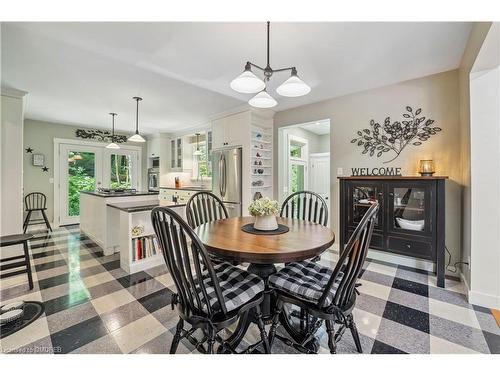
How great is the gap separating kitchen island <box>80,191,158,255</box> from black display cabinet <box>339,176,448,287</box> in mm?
2982

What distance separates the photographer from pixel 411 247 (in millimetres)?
2570

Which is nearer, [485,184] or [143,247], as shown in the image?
[485,184]

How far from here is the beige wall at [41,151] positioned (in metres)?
5.05

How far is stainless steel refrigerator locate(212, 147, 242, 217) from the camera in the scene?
4.09 metres

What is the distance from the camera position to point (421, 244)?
2.51 meters

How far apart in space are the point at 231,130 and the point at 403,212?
2.95m

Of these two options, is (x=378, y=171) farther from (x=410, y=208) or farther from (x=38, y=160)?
(x=38, y=160)

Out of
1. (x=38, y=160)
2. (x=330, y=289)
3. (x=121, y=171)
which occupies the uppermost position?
(x=38, y=160)

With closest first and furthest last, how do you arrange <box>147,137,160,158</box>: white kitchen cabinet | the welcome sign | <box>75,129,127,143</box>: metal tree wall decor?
the welcome sign
<box>75,129,127,143</box>: metal tree wall decor
<box>147,137,160,158</box>: white kitchen cabinet

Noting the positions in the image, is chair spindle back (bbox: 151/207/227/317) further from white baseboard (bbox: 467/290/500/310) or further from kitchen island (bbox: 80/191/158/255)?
kitchen island (bbox: 80/191/158/255)

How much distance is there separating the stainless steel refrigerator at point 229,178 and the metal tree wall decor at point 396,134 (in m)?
1.90

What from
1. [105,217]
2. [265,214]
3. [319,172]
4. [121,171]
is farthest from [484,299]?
[121,171]

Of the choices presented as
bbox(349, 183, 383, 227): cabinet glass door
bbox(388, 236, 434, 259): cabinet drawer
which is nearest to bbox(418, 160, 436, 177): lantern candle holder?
bbox(349, 183, 383, 227): cabinet glass door
